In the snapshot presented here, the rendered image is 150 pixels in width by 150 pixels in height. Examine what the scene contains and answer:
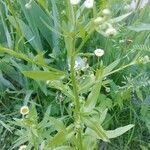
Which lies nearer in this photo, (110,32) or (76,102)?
(110,32)

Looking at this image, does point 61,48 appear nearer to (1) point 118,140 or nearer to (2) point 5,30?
(2) point 5,30

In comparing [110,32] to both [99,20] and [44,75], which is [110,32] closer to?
[99,20]

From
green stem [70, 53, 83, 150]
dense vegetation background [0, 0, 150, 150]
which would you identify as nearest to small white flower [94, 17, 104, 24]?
green stem [70, 53, 83, 150]

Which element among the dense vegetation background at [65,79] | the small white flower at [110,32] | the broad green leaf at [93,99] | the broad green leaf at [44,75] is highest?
the small white flower at [110,32]

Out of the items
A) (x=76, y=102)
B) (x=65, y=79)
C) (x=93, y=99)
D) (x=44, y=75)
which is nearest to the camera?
(x=44, y=75)

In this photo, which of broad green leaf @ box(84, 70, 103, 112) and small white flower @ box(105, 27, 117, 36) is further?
broad green leaf @ box(84, 70, 103, 112)

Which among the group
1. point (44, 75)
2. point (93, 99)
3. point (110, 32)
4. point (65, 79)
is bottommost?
point (65, 79)

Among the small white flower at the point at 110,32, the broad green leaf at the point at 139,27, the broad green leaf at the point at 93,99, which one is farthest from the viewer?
the broad green leaf at the point at 139,27

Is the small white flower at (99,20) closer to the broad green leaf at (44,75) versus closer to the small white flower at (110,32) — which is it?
the small white flower at (110,32)

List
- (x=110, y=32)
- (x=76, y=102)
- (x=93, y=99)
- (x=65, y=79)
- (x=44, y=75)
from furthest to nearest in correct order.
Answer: (x=65, y=79), (x=93, y=99), (x=76, y=102), (x=44, y=75), (x=110, y=32)

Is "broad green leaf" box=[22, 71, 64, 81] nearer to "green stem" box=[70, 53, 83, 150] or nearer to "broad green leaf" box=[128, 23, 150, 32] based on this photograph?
"green stem" box=[70, 53, 83, 150]

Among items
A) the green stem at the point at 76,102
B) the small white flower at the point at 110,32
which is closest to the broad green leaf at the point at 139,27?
the green stem at the point at 76,102

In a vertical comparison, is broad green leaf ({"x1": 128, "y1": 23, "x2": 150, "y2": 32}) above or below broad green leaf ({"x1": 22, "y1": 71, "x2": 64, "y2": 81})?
below

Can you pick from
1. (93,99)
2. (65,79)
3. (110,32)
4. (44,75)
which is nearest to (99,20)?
(110,32)
